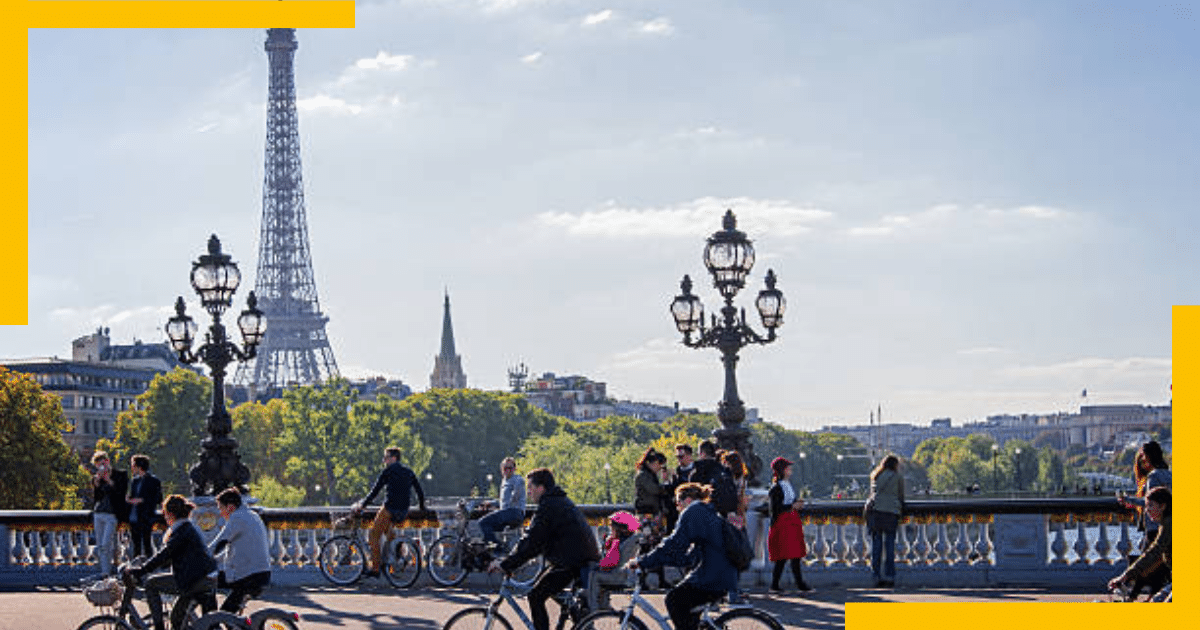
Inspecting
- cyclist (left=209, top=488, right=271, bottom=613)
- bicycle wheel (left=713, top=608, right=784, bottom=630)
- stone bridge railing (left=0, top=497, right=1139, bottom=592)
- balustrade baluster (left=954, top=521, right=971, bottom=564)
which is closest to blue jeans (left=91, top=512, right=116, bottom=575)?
stone bridge railing (left=0, top=497, right=1139, bottom=592)

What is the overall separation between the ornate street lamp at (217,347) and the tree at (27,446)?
139ft

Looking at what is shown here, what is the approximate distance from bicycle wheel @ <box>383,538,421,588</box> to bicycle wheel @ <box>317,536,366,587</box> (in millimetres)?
647

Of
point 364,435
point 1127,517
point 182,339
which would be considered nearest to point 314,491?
point 364,435

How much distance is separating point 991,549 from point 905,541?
3.78ft

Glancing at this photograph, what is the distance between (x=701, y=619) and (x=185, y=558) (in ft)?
14.7

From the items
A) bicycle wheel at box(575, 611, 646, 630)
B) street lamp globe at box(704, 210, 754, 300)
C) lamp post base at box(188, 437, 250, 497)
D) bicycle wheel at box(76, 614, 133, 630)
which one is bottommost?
bicycle wheel at box(76, 614, 133, 630)

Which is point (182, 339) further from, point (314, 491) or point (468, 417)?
point (468, 417)

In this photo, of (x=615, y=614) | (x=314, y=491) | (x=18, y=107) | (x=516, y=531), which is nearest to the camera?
(x=18, y=107)

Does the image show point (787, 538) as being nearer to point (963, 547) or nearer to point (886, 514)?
point (886, 514)

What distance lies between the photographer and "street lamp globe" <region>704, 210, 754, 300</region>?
25375 millimetres

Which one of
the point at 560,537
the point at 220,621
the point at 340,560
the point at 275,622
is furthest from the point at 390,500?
the point at 275,622

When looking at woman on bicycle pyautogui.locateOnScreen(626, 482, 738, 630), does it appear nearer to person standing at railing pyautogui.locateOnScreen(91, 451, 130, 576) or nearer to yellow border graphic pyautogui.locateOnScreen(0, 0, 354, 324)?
yellow border graphic pyautogui.locateOnScreen(0, 0, 354, 324)

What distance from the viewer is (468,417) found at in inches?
5846

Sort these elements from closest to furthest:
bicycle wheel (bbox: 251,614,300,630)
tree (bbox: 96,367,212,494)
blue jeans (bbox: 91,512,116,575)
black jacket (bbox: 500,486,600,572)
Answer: bicycle wheel (bbox: 251,614,300,630), black jacket (bbox: 500,486,600,572), blue jeans (bbox: 91,512,116,575), tree (bbox: 96,367,212,494)
